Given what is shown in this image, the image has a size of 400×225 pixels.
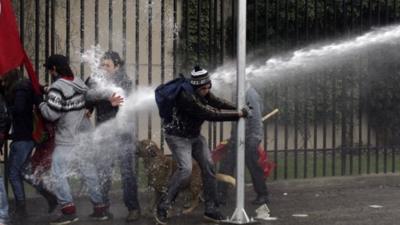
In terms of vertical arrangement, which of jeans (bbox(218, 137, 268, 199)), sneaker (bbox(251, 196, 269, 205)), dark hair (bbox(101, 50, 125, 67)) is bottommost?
sneaker (bbox(251, 196, 269, 205))

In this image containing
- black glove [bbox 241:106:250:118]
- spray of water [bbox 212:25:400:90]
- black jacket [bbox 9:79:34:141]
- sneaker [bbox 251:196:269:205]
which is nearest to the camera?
black glove [bbox 241:106:250:118]

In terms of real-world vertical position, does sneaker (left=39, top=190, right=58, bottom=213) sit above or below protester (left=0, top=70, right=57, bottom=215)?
below

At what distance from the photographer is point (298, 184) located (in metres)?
11.0

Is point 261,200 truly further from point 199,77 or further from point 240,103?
point 199,77

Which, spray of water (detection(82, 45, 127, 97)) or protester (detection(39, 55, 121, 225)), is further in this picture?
spray of water (detection(82, 45, 127, 97))

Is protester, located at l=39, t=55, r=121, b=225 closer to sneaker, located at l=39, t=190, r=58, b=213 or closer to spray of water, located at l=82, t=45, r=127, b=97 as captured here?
spray of water, located at l=82, t=45, r=127, b=97

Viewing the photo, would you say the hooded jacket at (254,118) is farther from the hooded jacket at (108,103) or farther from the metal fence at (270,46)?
the hooded jacket at (108,103)

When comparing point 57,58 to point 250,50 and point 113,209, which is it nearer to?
point 113,209

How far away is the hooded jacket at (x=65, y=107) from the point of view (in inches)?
327

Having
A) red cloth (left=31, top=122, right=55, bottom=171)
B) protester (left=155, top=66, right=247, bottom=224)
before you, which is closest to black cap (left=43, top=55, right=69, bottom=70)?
red cloth (left=31, top=122, right=55, bottom=171)

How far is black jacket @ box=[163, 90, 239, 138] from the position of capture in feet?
27.0

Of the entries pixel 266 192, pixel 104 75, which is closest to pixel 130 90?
pixel 104 75

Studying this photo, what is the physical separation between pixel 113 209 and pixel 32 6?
2.94 m

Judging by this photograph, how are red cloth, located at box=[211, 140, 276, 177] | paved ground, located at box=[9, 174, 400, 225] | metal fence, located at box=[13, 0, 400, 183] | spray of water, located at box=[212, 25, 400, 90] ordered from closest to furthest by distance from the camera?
paved ground, located at box=[9, 174, 400, 225] → red cloth, located at box=[211, 140, 276, 177] → metal fence, located at box=[13, 0, 400, 183] → spray of water, located at box=[212, 25, 400, 90]
